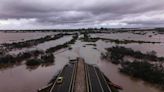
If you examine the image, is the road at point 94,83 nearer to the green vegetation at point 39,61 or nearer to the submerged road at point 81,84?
the submerged road at point 81,84

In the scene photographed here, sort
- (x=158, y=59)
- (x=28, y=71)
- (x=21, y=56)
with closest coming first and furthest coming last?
1. (x=28, y=71)
2. (x=158, y=59)
3. (x=21, y=56)

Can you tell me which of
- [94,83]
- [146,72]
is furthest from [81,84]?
[146,72]

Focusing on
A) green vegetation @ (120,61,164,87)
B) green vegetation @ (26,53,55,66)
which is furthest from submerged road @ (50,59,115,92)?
green vegetation @ (26,53,55,66)

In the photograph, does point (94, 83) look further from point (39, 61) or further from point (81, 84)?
point (39, 61)

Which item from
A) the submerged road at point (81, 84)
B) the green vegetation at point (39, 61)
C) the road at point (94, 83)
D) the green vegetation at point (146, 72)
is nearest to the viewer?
the submerged road at point (81, 84)

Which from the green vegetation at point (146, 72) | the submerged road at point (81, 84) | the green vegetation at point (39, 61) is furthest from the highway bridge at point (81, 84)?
the green vegetation at point (39, 61)

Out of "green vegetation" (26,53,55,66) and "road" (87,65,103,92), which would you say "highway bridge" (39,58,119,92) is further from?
"green vegetation" (26,53,55,66)

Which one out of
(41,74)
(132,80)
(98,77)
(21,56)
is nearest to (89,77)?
(98,77)

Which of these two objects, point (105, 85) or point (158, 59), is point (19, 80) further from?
point (158, 59)

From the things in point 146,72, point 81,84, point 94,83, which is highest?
point 81,84

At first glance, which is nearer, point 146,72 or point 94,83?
point 94,83

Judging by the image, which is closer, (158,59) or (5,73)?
(5,73)
